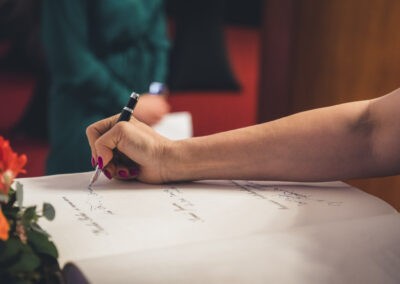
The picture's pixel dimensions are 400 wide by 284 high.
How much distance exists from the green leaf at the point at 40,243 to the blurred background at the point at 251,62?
78 cm

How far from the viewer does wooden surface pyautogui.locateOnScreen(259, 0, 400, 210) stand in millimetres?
1131

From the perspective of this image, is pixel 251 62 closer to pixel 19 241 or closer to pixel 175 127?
pixel 175 127

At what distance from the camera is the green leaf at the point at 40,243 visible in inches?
19.0

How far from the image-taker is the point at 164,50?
161cm

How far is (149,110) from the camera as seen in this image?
1.54m

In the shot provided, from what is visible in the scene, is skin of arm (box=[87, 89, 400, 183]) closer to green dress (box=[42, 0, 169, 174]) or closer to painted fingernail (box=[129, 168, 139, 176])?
painted fingernail (box=[129, 168, 139, 176])

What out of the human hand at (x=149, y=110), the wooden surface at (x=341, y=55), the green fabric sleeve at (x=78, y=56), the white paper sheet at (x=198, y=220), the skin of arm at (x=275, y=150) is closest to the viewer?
the white paper sheet at (x=198, y=220)

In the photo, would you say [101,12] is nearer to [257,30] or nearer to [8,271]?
[8,271]

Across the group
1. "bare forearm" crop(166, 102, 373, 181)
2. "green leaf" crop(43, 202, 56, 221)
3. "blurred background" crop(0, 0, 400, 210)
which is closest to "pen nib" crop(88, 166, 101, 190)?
"bare forearm" crop(166, 102, 373, 181)

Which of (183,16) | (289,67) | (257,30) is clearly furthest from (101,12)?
(257,30)

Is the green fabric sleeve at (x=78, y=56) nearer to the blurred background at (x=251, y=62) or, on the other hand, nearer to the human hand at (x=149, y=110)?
the human hand at (x=149, y=110)

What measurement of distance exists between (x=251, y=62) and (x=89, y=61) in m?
2.32

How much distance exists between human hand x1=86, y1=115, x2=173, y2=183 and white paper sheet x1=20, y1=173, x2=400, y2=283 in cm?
2

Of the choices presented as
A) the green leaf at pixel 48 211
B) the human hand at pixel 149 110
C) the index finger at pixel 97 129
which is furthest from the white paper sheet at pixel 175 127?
the green leaf at pixel 48 211
